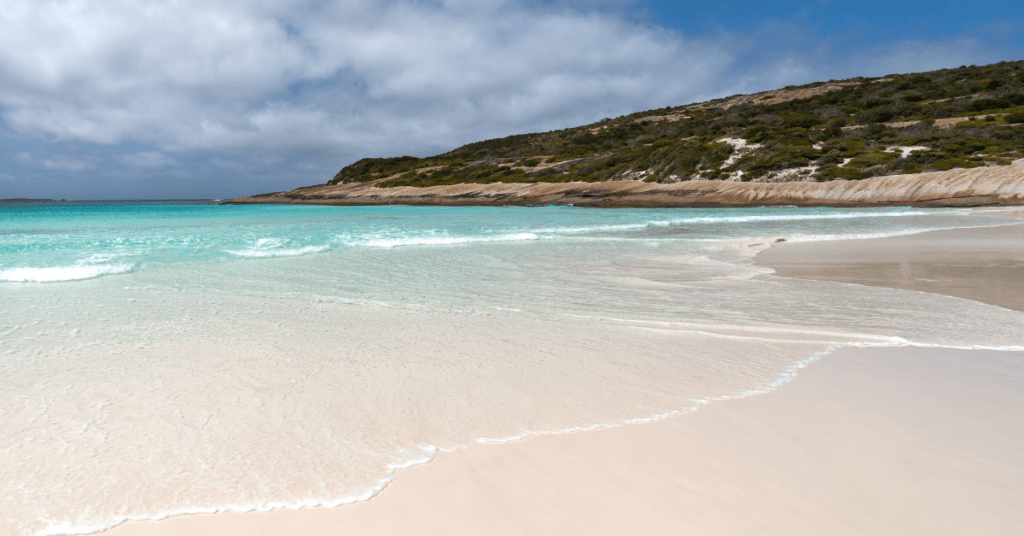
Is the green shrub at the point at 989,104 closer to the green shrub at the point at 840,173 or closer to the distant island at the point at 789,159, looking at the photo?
the distant island at the point at 789,159

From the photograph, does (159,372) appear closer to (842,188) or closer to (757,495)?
(757,495)

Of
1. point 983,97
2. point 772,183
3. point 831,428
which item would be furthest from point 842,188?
point 831,428

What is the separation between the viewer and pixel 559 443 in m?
2.51

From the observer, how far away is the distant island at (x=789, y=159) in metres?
37.5

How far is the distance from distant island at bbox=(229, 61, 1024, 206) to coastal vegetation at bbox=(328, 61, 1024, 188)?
0.58ft

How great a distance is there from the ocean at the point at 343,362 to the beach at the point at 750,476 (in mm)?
150

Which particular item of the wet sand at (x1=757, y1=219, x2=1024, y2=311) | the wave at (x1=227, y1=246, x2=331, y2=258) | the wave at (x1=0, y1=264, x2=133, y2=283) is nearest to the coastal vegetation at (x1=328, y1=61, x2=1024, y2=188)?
the wet sand at (x1=757, y1=219, x2=1024, y2=311)

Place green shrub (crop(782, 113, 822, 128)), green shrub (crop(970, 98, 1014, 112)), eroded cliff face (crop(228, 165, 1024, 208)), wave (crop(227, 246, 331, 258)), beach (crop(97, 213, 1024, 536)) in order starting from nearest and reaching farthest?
beach (crop(97, 213, 1024, 536)), wave (crop(227, 246, 331, 258)), eroded cliff face (crop(228, 165, 1024, 208)), green shrub (crop(970, 98, 1014, 112)), green shrub (crop(782, 113, 822, 128))

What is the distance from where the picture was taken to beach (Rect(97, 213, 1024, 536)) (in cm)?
190

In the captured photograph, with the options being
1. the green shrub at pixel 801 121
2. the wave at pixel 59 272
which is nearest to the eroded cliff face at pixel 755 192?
the green shrub at pixel 801 121

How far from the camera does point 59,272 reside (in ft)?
26.9

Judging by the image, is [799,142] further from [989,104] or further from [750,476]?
[750,476]

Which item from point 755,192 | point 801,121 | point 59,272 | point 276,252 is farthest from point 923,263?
point 801,121

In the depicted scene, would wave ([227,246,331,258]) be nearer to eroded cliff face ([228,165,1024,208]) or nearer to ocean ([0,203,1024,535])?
ocean ([0,203,1024,535])
